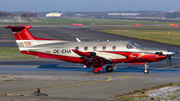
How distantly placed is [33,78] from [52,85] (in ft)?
12.0

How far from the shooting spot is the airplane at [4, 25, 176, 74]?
2614 centimetres

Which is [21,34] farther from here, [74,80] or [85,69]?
[74,80]

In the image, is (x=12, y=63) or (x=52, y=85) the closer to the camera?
(x=52, y=85)

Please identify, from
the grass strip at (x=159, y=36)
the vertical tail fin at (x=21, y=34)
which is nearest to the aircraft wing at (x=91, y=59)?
the vertical tail fin at (x=21, y=34)

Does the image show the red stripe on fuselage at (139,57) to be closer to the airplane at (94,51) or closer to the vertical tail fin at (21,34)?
the airplane at (94,51)

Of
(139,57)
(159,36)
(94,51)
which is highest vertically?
(159,36)

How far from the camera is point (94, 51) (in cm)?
2680

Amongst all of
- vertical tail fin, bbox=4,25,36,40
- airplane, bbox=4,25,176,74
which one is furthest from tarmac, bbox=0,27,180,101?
vertical tail fin, bbox=4,25,36,40

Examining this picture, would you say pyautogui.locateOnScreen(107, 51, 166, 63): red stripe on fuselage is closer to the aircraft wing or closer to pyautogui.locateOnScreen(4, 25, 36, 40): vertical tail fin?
the aircraft wing

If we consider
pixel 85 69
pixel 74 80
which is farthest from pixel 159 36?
pixel 74 80

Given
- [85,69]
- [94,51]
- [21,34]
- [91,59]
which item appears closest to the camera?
[91,59]

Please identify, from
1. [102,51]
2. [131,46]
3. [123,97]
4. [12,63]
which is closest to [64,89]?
[123,97]

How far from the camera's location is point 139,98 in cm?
1722

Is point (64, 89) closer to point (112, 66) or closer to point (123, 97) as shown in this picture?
point (123, 97)
